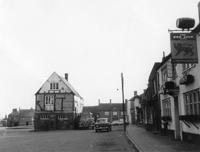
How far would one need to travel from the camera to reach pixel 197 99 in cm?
1675

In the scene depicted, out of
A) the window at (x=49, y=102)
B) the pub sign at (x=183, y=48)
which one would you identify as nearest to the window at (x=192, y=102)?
the pub sign at (x=183, y=48)

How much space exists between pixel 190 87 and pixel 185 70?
1.26m

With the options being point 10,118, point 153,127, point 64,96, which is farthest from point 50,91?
point 10,118

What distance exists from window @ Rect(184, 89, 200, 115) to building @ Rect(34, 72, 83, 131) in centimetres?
3894

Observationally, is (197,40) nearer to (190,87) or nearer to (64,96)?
(190,87)

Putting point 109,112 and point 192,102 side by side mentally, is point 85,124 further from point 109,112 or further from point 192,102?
point 109,112

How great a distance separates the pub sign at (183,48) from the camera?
14.6 meters

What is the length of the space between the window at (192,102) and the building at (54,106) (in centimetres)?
3894

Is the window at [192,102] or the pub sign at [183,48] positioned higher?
the pub sign at [183,48]

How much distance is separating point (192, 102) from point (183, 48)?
4.21 metres

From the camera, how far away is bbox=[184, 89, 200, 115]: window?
54.9ft

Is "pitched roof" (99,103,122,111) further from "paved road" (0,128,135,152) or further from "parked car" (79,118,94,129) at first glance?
"paved road" (0,128,135,152)

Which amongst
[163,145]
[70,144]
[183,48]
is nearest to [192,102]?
[163,145]

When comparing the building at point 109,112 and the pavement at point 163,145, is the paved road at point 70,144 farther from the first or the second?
the building at point 109,112
